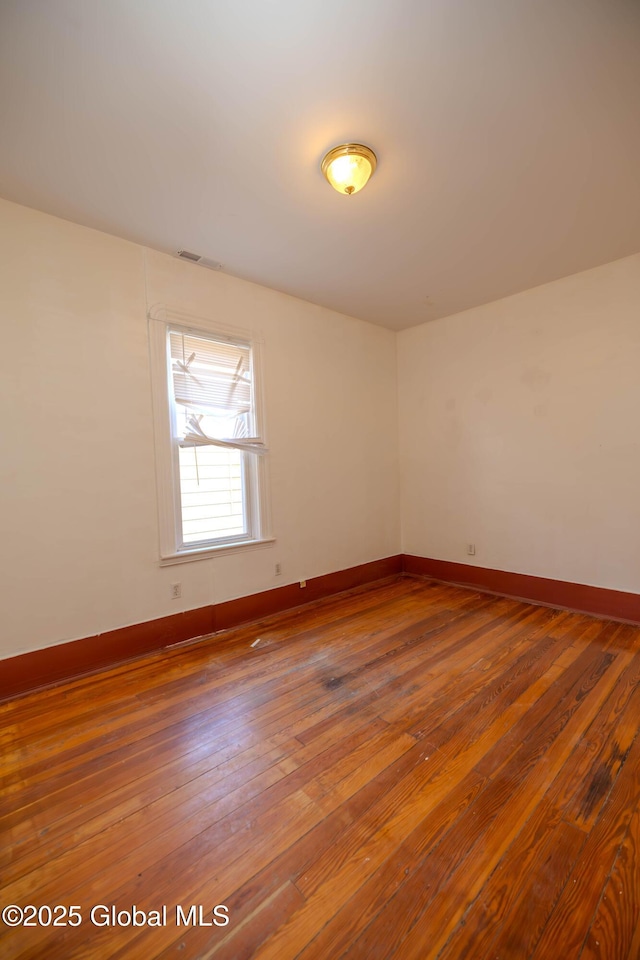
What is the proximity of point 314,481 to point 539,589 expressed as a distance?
7.82 feet

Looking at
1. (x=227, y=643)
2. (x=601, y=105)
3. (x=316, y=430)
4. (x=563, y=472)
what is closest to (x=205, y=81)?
(x=601, y=105)

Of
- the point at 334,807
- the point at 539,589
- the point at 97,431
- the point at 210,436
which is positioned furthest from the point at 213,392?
the point at 539,589

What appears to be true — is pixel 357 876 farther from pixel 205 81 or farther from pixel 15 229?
pixel 15 229

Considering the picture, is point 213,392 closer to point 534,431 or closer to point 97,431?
point 97,431

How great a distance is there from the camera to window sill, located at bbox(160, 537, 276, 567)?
2.89 m

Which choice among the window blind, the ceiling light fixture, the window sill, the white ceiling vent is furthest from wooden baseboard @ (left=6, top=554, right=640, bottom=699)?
the ceiling light fixture

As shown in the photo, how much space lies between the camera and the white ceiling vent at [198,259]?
9.39 ft

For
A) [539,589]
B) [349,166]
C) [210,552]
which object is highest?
[349,166]

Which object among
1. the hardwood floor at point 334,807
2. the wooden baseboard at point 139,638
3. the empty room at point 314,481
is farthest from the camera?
the wooden baseboard at point 139,638

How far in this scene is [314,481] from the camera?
385 centimetres

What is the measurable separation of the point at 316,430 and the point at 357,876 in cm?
319

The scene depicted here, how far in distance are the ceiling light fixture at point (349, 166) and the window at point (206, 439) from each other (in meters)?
1.50

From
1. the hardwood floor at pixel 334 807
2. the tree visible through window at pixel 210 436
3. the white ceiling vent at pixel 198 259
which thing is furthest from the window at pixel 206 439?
the hardwood floor at pixel 334 807

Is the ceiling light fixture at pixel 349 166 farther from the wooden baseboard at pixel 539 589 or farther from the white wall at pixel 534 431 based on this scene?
the wooden baseboard at pixel 539 589
